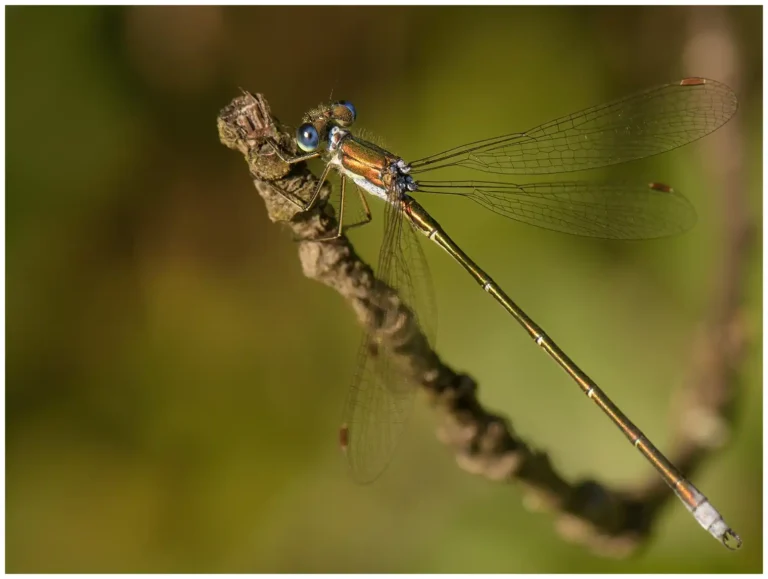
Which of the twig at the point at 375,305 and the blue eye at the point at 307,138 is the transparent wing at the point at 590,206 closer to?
the blue eye at the point at 307,138

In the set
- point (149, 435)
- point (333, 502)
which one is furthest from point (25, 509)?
point (333, 502)

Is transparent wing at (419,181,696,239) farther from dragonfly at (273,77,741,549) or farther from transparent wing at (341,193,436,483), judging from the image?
transparent wing at (341,193,436,483)

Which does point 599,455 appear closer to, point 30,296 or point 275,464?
point 275,464

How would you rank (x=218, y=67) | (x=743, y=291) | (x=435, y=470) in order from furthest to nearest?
(x=218, y=67)
(x=435, y=470)
(x=743, y=291)

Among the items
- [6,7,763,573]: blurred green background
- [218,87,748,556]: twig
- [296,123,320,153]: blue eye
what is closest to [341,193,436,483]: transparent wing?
[218,87,748,556]: twig

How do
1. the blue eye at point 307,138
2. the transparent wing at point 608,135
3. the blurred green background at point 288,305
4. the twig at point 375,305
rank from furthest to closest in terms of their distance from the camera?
the blurred green background at point 288,305
the transparent wing at point 608,135
the blue eye at point 307,138
the twig at point 375,305

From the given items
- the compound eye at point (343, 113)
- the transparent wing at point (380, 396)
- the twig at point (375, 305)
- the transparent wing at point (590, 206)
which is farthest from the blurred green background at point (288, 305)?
the twig at point (375, 305)

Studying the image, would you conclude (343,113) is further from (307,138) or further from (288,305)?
(288,305)
